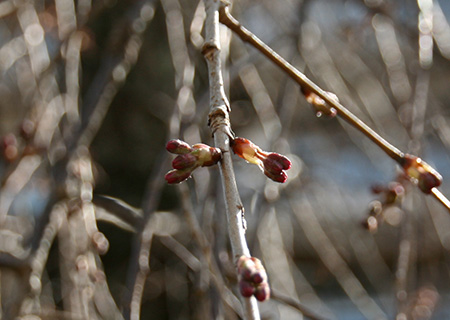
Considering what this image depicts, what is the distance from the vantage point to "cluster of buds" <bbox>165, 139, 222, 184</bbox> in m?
0.72

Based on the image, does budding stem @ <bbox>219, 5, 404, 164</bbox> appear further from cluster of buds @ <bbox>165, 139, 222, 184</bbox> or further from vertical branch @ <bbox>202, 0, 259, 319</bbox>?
cluster of buds @ <bbox>165, 139, 222, 184</bbox>

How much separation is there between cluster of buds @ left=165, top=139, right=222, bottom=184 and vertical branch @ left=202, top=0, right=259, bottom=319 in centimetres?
2

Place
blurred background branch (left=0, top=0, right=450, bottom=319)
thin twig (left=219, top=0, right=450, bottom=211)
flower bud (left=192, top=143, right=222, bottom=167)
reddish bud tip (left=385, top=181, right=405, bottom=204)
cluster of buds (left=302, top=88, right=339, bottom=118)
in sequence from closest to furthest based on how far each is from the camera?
1. flower bud (left=192, top=143, right=222, bottom=167)
2. thin twig (left=219, top=0, right=450, bottom=211)
3. cluster of buds (left=302, top=88, right=339, bottom=118)
4. reddish bud tip (left=385, top=181, right=405, bottom=204)
5. blurred background branch (left=0, top=0, right=450, bottom=319)

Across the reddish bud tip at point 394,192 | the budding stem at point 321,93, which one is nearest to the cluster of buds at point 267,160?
the budding stem at point 321,93

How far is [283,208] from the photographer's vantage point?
3.30 m

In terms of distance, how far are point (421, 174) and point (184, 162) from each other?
1.25 feet

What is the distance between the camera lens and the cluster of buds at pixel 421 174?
85cm

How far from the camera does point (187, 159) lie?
762 millimetres

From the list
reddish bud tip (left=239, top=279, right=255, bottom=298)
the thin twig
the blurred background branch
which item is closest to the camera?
reddish bud tip (left=239, top=279, right=255, bottom=298)

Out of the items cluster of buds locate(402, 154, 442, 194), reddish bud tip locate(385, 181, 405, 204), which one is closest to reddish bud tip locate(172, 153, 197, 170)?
cluster of buds locate(402, 154, 442, 194)

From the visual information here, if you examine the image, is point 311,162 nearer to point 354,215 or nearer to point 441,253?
point 354,215

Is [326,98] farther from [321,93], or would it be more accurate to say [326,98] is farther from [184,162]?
[184,162]

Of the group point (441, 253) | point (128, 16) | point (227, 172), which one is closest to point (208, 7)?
point (227, 172)

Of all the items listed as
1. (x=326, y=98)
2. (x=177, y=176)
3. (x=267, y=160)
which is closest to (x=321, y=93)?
(x=326, y=98)
